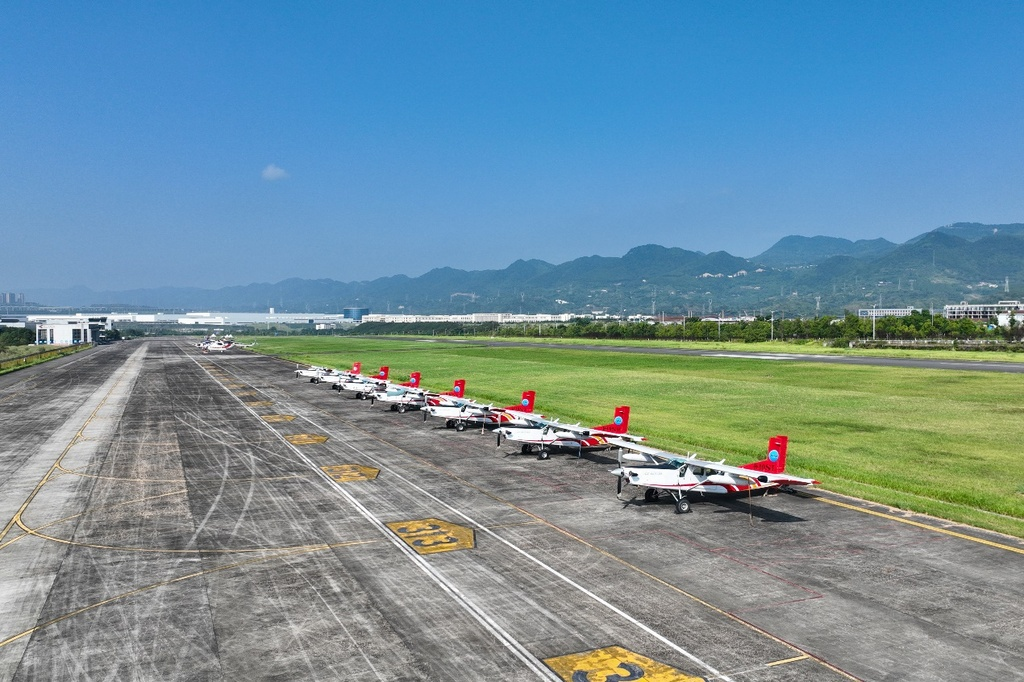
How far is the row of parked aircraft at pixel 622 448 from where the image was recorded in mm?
31141

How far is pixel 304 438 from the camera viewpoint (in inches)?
1981

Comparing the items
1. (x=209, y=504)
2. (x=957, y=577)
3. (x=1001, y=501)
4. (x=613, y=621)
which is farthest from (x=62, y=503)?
(x=1001, y=501)

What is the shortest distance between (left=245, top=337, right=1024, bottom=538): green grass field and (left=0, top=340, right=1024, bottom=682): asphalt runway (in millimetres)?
6337

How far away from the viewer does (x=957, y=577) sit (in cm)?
2295

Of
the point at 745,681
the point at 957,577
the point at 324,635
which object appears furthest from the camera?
the point at 957,577

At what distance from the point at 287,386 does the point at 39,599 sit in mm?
68189

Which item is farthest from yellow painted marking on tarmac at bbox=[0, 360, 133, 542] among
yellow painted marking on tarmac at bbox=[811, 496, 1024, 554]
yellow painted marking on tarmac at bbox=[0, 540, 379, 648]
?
yellow painted marking on tarmac at bbox=[811, 496, 1024, 554]

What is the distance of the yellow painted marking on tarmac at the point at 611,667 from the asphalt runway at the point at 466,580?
0.08m

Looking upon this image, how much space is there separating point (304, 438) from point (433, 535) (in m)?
25.8

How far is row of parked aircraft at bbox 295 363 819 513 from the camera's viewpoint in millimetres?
31141

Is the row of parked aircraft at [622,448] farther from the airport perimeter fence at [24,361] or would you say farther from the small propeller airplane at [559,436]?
the airport perimeter fence at [24,361]

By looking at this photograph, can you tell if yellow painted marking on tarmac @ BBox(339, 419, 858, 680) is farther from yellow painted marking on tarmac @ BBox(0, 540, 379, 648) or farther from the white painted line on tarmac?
yellow painted marking on tarmac @ BBox(0, 540, 379, 648)

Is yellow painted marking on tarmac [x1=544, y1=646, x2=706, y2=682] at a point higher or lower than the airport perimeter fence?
lower

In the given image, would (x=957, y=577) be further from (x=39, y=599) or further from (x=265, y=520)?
(x=39, y=599)
